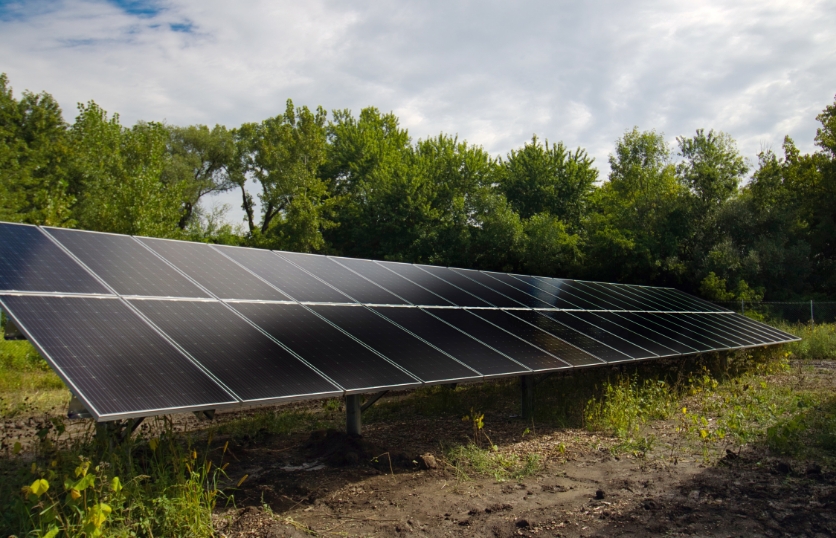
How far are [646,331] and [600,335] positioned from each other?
2380mm

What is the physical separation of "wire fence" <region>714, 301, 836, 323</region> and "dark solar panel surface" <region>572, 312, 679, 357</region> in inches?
600

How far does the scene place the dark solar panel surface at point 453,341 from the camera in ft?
28.0

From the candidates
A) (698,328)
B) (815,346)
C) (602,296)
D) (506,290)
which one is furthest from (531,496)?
(815,346)

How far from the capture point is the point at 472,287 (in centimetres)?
1350

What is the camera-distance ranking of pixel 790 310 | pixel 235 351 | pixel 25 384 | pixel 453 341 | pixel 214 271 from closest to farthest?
pixel 235 351, pixel 214 271, pixel 453 341, pixel 25 384, pixel 790 310

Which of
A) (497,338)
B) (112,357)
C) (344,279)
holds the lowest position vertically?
(497,338)

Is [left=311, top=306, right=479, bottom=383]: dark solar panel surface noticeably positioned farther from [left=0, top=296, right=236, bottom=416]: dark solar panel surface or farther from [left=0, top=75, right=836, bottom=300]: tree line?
[left=0, top=75, right=836, bottom=300]: tree line

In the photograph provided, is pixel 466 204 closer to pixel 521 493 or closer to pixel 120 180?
pixel 120 180

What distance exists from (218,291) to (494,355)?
4049 millimetres

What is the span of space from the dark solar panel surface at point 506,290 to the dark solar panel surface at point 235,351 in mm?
7236

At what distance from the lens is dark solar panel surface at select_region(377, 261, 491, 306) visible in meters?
11.9

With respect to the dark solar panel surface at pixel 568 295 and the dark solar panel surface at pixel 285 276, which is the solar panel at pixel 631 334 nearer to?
the dark solar panel surface at pixel 568 295

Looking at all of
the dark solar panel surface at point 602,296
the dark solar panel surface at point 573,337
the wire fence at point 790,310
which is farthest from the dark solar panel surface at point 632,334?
the wire fence at point 790,310

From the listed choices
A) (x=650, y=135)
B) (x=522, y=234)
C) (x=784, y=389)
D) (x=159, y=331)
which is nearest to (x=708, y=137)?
(x=650, y=135)
